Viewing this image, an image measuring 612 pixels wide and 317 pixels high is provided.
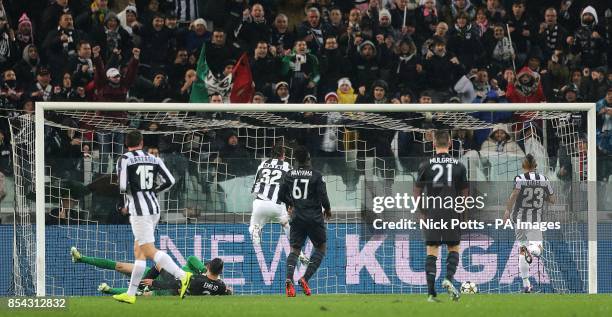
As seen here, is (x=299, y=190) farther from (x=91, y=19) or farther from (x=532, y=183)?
(x=91, y=19)

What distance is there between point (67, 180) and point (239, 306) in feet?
15.8

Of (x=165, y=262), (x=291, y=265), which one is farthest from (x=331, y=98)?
(x=165, y=262)

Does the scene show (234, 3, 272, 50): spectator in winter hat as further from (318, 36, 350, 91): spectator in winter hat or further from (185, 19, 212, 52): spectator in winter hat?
(318, 36, 350, 91): spectator in winter hat

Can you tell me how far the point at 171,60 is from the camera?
2169 centimetres

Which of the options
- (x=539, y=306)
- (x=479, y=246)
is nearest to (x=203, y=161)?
(x=479, y=246)

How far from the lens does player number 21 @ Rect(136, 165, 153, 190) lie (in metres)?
15.3

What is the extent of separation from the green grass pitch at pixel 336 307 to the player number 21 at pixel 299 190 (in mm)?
1234

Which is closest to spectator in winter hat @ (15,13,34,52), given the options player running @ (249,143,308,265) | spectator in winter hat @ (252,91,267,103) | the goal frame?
the goal frame

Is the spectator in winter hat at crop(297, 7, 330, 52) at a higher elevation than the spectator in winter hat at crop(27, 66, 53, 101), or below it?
higher

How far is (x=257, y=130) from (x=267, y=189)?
1.17 m

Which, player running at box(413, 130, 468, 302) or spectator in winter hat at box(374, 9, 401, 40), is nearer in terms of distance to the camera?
player running at box(413, 130, 468, 302)

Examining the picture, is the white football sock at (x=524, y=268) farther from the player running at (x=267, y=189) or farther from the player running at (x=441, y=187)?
the player running at (x=441, y=187)

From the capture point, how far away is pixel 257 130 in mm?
19891

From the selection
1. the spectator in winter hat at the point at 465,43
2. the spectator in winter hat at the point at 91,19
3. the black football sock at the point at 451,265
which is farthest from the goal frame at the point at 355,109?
the spectator in winter hat at the point at 465,43
